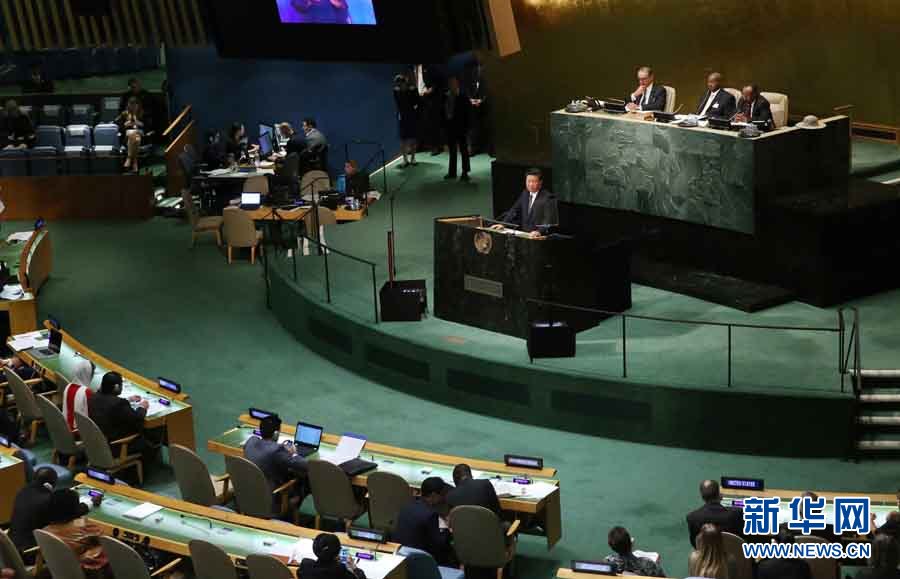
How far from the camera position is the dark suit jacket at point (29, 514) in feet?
34.4

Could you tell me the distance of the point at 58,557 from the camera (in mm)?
9891

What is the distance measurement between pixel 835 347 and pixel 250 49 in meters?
7.68

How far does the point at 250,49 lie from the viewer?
55.8 feet

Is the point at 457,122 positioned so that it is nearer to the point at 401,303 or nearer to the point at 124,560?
the point at 401,303

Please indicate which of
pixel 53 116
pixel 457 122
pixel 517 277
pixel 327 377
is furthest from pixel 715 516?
pixel 53 116

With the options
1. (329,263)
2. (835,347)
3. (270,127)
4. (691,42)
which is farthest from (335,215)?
(835,347)

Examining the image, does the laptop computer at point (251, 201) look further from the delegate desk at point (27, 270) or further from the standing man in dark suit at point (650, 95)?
the standing man in dark suit at point (650, 95)

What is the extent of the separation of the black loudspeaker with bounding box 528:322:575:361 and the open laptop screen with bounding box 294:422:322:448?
276cm

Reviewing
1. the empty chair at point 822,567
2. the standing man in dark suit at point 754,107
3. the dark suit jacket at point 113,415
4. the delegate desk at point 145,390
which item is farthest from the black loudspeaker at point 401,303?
the empty chair at point 822,567

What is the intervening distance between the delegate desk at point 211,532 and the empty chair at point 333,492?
0.74m

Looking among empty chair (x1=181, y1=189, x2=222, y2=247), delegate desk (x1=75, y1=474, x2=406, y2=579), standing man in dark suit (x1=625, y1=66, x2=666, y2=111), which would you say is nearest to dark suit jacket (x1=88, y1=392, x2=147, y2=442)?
delegate desk (x1=75, y1=474, x2=406, y2=579)

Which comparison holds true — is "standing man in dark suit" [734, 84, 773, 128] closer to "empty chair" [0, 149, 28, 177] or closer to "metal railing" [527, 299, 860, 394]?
"metal railing" [527, 299, 860, 394]

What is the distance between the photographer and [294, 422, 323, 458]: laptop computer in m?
11.8

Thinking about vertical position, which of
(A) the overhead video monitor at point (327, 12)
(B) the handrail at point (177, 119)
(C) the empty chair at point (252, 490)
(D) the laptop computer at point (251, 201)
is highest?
(A) the overhead video monitor at point (327, 12)
